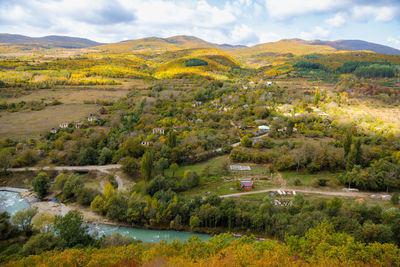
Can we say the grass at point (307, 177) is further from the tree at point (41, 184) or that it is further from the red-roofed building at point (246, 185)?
the tree at point (41, 184)

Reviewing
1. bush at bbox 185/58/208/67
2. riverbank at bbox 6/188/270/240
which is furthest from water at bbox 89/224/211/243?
bush at bbox 185/58/208/67

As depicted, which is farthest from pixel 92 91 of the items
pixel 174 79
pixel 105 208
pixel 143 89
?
pixel 105 208

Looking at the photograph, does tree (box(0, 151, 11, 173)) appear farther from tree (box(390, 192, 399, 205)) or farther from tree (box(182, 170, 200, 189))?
tree (box(390, 192, 399, 205))

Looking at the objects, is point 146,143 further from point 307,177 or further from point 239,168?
point 307,177

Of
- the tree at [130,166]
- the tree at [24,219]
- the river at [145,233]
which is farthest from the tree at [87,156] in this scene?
the tree at [24,219]

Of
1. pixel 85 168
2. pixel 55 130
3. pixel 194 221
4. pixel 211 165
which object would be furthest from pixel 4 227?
pixel 55 130

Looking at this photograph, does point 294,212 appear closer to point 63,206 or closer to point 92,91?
point 63,206
